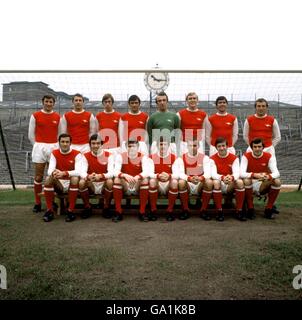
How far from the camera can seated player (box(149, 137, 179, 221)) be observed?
480 centimetres

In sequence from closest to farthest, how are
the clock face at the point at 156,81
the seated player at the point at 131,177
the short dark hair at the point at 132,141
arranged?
1. the seated player at the point at 131,177
2. the short dark hair at the point at 132,141
3. the clock face at the point at 156,81

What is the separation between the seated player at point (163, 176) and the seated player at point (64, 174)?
0.98 m

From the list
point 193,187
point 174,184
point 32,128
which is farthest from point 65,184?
point 193,187

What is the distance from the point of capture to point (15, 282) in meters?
2.58

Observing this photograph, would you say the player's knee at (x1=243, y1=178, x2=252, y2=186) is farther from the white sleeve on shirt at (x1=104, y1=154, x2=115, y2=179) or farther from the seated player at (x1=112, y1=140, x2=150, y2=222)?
the white sleeve on shirt at (x1=104, y1=154, x2=115, y2=179)

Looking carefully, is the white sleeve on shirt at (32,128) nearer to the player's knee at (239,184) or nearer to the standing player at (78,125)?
the standing player at (78,125)

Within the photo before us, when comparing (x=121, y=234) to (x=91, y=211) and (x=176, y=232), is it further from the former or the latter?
(x=91, y=211)

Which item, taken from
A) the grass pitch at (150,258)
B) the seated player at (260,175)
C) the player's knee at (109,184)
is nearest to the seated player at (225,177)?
the seated player at (260,175)

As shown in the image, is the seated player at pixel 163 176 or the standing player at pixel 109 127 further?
the standing player at pixel 109 127

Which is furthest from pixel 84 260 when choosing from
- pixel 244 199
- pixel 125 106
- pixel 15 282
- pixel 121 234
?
pixel 125 106

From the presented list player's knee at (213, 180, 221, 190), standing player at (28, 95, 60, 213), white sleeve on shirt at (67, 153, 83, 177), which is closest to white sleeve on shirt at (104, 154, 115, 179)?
white sleeve on shirt at (67, 153, 83, 177)

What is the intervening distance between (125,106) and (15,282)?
5.79m

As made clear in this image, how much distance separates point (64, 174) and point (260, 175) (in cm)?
252

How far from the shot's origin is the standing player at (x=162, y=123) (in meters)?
5.36
